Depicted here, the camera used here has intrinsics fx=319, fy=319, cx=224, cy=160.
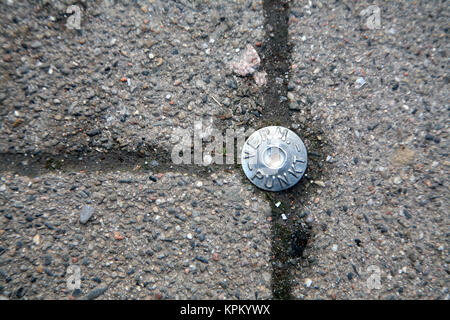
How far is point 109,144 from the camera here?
151cm

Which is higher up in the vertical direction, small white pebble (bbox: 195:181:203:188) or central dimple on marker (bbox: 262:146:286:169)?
central dimple on marker (bbox: 262:146:286:169)

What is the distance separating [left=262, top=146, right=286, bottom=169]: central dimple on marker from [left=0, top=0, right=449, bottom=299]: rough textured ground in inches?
5.1

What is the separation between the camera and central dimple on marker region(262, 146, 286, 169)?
1.50 meters

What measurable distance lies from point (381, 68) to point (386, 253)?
872mm

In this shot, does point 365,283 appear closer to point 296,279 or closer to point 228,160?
point 296,279

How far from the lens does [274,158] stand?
152cm

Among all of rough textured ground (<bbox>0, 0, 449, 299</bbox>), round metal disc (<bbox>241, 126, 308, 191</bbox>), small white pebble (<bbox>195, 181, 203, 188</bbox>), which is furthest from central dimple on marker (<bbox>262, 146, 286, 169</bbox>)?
small white pebble (<bbox>195, 181, 203, 188</bbox>)

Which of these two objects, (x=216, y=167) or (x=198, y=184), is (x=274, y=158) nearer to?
(x=216, y=167)

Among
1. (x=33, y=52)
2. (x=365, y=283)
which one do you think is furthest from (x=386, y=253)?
(x=33, y=52)

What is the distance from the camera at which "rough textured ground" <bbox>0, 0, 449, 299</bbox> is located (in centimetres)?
143

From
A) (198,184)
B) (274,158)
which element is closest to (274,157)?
(274,158)

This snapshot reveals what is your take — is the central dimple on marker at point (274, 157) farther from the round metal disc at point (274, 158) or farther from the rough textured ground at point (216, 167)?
the rough textured ground at point (216, 167)

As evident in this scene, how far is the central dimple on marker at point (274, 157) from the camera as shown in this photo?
1500 mm

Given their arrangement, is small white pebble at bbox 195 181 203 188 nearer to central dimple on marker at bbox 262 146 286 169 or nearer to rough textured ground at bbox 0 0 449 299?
rough textured ground at bbox 0 0 449 299
